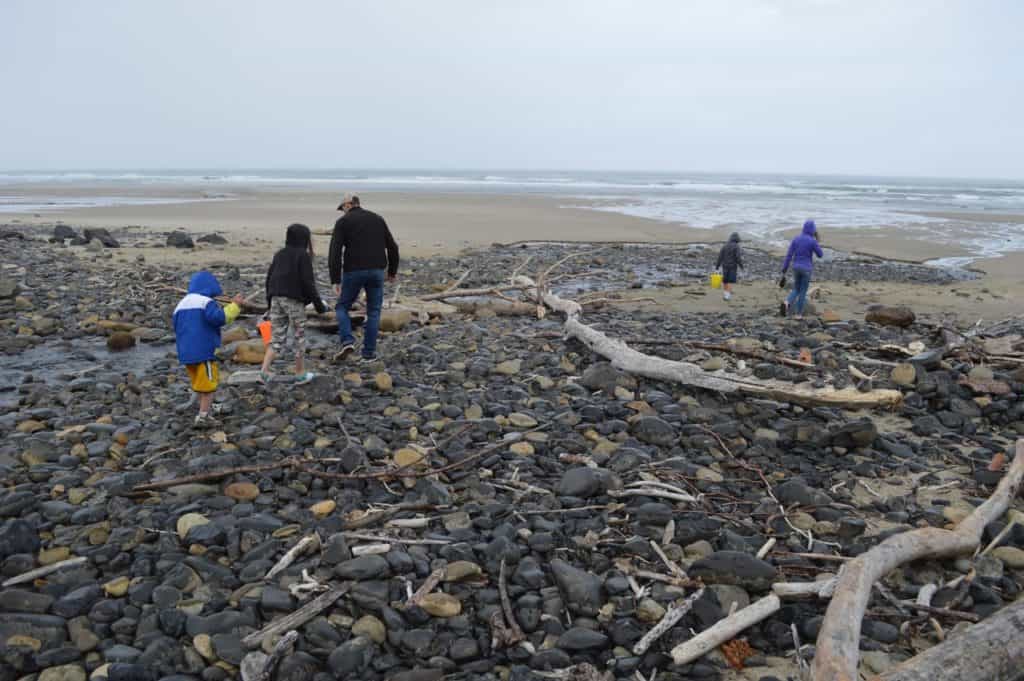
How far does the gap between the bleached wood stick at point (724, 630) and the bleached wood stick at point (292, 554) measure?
7.89ft

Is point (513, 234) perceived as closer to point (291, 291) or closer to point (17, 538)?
point (291, 291)

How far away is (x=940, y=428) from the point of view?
6613 millimetres

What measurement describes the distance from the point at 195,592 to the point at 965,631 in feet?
14.1

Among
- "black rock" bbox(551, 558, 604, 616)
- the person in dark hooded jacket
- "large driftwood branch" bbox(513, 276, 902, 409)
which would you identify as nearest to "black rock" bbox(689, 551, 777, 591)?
"black rock" bbox(551, 558, 604, 616)

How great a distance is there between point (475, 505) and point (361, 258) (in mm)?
4283

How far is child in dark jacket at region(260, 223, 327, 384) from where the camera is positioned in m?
7.09

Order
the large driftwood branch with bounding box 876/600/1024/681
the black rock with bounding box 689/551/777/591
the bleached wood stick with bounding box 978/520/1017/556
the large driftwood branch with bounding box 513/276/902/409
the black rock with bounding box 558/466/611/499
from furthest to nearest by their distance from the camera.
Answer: the large driftwood branch with bounding box 513/276/902/409 → the black rock with bounding box 558/466/611/499 → the bleached wood stick with bounding box 978/520/1017/556 → the black rock with bounding box 689/551/777/591 → the large driftwood branch with bounding box 876/600/1024/681

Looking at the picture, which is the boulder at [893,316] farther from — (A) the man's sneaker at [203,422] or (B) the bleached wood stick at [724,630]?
(A) the man's sneaker at [203,422]

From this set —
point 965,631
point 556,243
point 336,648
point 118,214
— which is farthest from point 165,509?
point 118,214

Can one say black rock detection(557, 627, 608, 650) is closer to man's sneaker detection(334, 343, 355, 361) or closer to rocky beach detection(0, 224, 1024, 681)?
rocky beach detection(0, 224, 1024, 681)

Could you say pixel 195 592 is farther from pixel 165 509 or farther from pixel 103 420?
pixel 103 420

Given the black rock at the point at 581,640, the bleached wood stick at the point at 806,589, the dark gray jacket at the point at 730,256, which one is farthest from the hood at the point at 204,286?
the dark gray jacket at the point at 730,256

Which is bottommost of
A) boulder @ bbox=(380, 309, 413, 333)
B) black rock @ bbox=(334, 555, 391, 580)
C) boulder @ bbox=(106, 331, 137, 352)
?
black rock @ bbox=(334, 555, 391, 580)

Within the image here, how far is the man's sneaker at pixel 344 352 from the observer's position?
26.8 ft
